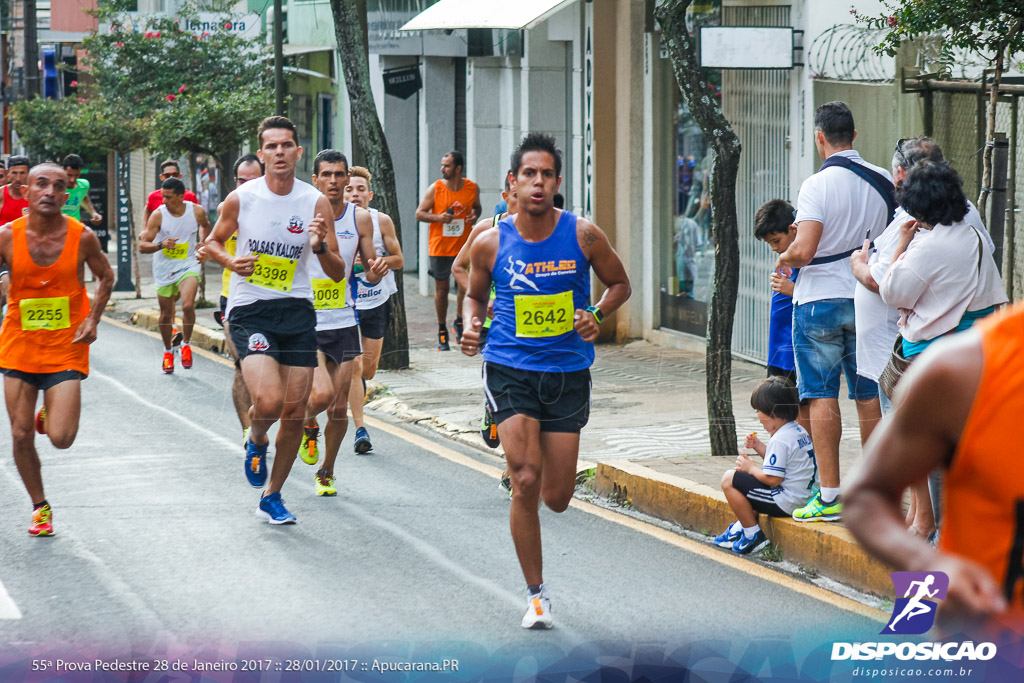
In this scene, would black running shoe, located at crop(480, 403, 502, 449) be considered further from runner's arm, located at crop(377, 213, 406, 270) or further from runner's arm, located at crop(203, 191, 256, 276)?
runner's arm, located at crop(377, 213, 406, 270)

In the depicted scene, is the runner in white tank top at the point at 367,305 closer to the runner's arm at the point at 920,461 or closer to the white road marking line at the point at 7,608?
the white road marking line at the point at 7,608

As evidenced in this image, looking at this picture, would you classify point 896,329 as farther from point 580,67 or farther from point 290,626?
point 580,67

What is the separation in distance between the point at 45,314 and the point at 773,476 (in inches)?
147

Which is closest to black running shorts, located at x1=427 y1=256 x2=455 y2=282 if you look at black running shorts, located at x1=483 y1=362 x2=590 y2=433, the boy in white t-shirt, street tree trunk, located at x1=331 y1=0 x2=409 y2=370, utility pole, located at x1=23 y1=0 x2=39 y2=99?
street tree trunk, located at x1=331 y1=0 x2=409 y2=370

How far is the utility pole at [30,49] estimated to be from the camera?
85.2ft

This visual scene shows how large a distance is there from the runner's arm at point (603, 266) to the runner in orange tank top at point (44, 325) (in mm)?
2780

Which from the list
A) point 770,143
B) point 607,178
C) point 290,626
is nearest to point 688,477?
point 290,626

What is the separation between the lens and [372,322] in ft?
33.2

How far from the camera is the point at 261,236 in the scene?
777 centimetres

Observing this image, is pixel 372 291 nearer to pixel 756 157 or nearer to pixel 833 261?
pixel 833 261

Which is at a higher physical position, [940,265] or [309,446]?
[940,265]

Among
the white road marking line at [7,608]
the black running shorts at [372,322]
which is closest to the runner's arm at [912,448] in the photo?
the white road marking line at [7,608]

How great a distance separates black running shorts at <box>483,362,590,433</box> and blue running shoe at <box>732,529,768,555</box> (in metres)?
1.50

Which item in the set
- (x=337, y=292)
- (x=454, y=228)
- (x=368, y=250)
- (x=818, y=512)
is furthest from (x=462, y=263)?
(x=454, y=228)
